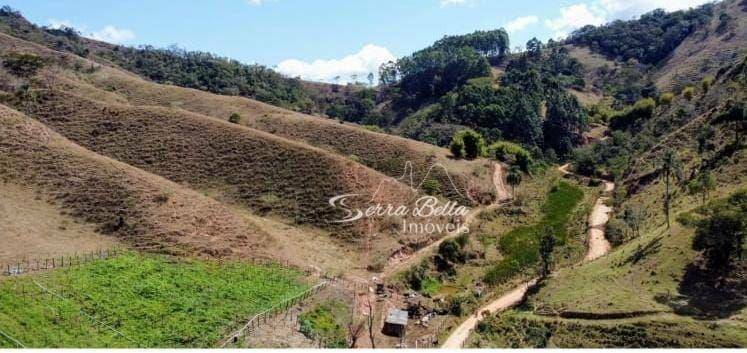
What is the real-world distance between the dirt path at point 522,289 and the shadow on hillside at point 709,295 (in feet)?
37.4

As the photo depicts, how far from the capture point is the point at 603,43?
599ft

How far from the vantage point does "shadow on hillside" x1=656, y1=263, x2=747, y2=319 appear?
36875mm

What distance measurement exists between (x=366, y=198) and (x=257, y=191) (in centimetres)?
1175

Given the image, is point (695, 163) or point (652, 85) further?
point (652, 85)

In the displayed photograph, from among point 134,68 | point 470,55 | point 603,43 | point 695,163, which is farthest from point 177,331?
point 603,43

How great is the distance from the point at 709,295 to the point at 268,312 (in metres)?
29.4

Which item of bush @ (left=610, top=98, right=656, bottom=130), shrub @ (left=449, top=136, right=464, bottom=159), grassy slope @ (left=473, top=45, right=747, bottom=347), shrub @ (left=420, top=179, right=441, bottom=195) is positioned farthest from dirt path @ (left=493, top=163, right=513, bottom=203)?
bush @ (left=610, top=98, right=656, bottom=130)

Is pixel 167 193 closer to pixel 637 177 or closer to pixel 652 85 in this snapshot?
pixel 637 177

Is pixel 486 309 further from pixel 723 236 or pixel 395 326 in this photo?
pixel 723 236

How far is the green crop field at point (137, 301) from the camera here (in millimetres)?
32594

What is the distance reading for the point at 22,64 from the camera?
282ft

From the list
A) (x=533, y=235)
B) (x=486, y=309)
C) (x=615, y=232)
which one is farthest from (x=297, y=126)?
(x=486, y=309)

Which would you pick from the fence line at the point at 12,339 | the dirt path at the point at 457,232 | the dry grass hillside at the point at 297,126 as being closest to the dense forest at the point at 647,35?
the dirt path at the point at 457,232

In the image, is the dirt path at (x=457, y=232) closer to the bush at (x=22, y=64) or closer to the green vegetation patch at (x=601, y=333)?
the green vegetation patch at (x=601, y=333)
